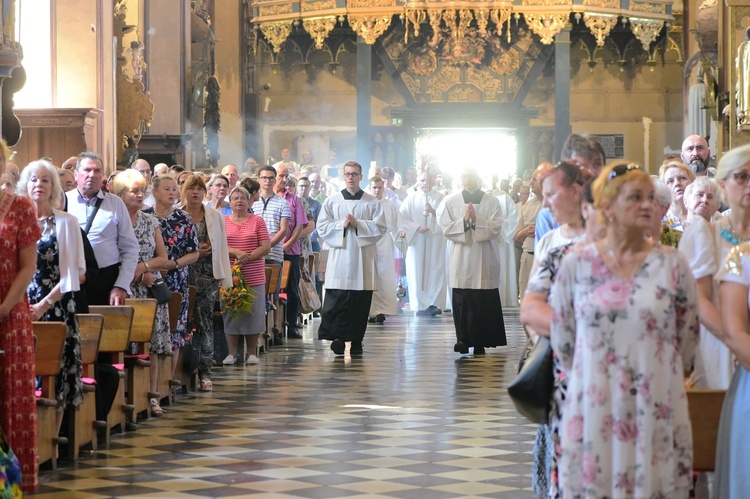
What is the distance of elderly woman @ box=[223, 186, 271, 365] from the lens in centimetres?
1259

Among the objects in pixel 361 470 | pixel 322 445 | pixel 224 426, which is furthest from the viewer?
pixel 224 426

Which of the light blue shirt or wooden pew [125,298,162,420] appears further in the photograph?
wooden pew [125,298,162,420]

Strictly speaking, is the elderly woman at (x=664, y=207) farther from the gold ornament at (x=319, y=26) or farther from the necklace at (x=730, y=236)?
the gold ornament at (x=319, y=26)

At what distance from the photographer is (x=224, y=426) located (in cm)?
915

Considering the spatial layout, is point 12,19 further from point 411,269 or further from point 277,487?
point 411,269

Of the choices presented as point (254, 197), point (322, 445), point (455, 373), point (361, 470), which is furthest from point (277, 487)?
point (254, 197)

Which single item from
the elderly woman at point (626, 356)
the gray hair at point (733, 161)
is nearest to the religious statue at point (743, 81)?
the gray hair at point (733, 161)

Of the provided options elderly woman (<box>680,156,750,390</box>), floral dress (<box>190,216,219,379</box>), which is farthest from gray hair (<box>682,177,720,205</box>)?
floral dress (<box>190,216,219,379</box>)

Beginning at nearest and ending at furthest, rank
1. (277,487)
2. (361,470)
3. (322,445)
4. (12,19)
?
(277,487) < (361,470) < (322,445) < (12,19)

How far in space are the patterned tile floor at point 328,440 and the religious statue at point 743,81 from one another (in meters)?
3.78

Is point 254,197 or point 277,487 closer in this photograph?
point 277,487

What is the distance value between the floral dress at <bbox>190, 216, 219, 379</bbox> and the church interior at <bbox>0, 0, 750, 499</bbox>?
376mm

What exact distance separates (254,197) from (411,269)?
6.05 m

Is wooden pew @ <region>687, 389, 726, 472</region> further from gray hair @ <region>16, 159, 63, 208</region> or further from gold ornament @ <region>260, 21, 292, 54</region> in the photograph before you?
gold ornament @ <region>260, 21, 292, 54</region>
